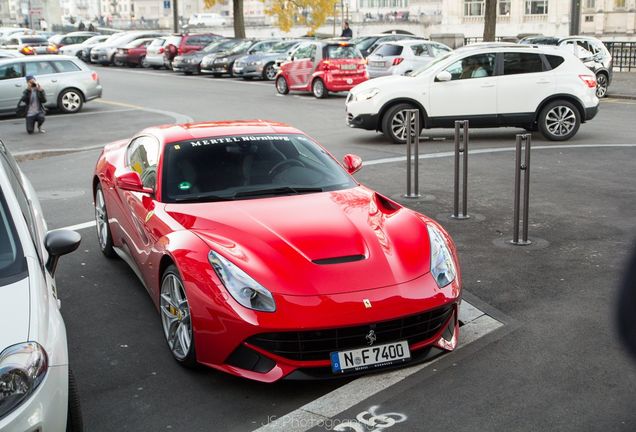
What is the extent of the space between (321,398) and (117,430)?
1156mm

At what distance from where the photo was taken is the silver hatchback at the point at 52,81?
73.4ft

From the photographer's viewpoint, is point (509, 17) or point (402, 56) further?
point (509, 17)

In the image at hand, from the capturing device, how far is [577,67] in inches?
627

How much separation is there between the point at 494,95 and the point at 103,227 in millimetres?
9528

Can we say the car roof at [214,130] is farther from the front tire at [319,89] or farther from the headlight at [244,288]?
the front tire at [319,89]

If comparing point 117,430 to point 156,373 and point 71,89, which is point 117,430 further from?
point 71,89

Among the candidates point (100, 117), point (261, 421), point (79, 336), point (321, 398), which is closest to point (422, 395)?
point (321, 398)

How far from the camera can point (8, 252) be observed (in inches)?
176

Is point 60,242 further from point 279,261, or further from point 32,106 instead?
point 32,106

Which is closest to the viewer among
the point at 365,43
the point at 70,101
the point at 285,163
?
the point at 285,163

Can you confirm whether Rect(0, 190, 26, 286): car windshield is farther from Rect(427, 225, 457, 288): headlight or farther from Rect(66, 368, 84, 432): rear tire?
Rect(427, 225, 457, 288): headlight

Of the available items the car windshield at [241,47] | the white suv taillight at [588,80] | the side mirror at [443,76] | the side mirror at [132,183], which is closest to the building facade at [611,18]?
the car windshield at [241,47]

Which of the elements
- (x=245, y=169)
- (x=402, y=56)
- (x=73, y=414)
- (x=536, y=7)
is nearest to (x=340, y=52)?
(x=402, y=56)

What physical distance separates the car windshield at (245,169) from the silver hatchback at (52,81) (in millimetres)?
17272
